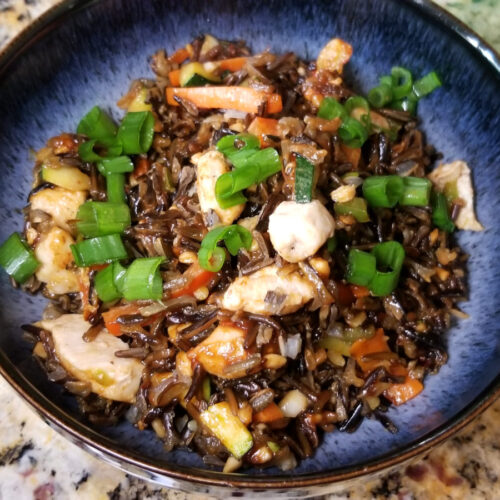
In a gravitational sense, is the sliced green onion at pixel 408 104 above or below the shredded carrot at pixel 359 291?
below

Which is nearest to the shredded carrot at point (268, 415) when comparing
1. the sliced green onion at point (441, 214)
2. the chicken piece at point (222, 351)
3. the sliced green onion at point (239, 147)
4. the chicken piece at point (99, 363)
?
the chicken piece at point (222, 351)

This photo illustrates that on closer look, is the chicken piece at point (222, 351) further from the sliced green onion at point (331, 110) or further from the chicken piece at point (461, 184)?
the chicken piece at point (461, 184)

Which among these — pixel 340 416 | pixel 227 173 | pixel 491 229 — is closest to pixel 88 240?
pixel 227 173

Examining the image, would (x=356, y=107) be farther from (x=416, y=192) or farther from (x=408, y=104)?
(x=416, y=192)

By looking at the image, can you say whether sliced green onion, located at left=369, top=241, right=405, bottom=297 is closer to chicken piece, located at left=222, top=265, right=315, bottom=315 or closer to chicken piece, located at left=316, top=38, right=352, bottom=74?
chicken piece, located at left=222, top=265, right=315, bottom=315

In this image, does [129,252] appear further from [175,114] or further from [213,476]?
[213,476]

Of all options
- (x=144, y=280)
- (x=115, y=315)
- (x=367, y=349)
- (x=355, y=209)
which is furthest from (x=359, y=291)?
(x=115, y=315)

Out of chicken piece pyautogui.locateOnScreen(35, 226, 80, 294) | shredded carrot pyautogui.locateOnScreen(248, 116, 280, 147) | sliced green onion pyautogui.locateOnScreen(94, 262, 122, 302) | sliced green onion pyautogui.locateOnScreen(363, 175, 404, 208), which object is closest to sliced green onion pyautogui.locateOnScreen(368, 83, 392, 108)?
sliced green onion pyautogui.locateOnScreen(363, 175, 404, 208)
